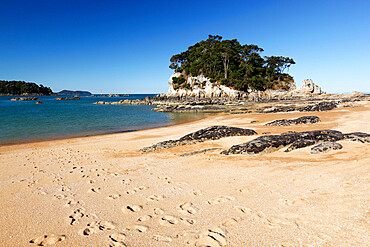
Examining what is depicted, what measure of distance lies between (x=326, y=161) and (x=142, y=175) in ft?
19.3

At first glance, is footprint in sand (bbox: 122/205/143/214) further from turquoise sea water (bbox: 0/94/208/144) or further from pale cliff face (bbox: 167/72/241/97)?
pale cliff face (bbox: 167/72/241/97)

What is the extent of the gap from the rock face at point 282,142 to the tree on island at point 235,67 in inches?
2236

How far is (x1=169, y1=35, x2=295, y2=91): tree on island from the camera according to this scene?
64.8 m

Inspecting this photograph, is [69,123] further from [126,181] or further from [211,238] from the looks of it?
[211,238]

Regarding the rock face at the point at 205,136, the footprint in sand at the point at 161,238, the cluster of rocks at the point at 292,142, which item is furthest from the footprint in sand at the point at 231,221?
the rock face at the point at 205,136

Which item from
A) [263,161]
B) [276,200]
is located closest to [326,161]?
[263,161]

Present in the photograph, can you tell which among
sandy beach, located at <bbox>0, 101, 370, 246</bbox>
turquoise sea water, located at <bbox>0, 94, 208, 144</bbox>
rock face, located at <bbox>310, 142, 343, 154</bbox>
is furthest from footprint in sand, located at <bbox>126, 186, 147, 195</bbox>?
turquoise sea water, located at <bbox>0, 94, 208, 144</bbox>

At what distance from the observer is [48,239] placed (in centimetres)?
315

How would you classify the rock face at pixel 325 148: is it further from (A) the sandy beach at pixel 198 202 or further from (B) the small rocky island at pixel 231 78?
(B) the small rocky island at pixel 231 78

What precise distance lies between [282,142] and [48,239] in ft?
26.4

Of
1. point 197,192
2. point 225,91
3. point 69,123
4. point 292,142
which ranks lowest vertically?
point 69,123

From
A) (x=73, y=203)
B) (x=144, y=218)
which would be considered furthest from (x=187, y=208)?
(x=73, y=203)

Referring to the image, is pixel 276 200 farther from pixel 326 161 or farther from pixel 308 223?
pixel 326 161

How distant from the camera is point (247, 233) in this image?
9.90 ft
